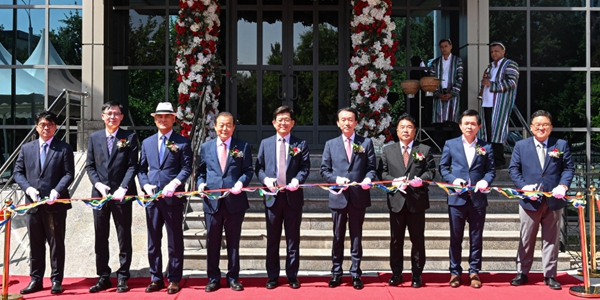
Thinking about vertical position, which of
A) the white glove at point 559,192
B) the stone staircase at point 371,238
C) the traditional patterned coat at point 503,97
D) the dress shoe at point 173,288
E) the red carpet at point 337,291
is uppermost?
the traditional patterned coat at point 503,97

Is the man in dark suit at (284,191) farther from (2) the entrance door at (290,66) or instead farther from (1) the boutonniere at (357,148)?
(2) the entrance door at (290,66)

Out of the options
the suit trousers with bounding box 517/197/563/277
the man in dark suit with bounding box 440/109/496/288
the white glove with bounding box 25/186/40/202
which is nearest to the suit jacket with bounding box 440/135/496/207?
the man in dark suit with bounding box 440/109/496/288

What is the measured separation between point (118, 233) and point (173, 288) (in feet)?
2.86

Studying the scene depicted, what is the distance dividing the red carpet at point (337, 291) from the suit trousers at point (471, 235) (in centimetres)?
24

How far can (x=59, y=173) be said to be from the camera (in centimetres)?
664

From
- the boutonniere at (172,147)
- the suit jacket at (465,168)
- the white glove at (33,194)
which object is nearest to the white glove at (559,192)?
the suit jacket at (465,168)

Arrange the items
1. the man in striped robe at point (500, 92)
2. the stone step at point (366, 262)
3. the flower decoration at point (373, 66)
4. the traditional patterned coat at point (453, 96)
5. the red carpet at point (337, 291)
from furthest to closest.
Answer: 1. the flower decoration at point (373, 66)
2. the traditional patterned coat at point (453, 96)
3. the man in striped robe at point (500, 92)
4. the stone step at point (366, 262)
5. the red carpet at point (337, 291)

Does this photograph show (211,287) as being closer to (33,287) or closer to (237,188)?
(237,188)

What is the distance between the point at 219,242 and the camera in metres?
6.54

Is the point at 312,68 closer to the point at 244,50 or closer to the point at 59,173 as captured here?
the point at 244,50

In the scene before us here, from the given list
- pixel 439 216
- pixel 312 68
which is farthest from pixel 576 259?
pixel 312 68

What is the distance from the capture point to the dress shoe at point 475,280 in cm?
646

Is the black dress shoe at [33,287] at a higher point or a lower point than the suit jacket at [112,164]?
lower

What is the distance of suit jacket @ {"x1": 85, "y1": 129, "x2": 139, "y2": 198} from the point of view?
21.5ft
